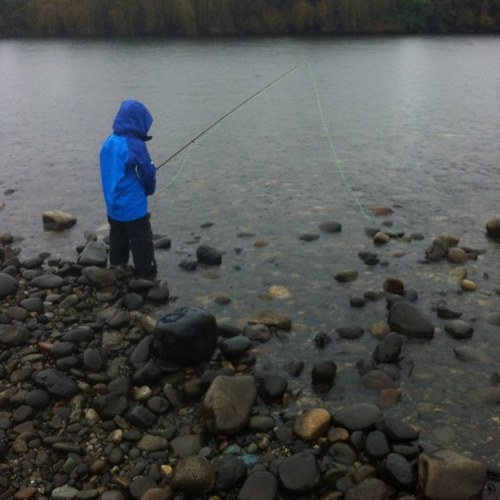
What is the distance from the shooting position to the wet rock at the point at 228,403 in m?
4.96

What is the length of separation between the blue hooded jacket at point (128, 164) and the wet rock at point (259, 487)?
407 cm

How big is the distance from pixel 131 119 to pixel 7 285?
2.71 metres

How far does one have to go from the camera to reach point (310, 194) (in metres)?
11.6

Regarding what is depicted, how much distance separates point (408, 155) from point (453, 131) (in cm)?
349

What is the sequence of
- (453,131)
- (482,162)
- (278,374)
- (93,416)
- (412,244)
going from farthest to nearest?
(453,131), (482,162), (412,244), (278,374), (93,416)

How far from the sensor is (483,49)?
145ft

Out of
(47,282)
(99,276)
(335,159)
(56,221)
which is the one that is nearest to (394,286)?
(99,276)

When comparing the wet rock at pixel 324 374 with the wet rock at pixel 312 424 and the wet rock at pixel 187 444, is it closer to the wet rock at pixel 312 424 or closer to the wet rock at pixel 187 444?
the wet rock at pixel 312 424

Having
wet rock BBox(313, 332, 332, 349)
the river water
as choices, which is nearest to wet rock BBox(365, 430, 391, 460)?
the river water

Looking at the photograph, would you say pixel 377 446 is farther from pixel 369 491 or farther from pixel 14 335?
pixel 14 335

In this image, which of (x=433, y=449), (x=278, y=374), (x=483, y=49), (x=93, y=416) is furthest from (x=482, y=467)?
(x=483, y=49)

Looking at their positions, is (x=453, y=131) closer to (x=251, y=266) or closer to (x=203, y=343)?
(x=251, y=266)

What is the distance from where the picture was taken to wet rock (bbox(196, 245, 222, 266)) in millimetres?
8453

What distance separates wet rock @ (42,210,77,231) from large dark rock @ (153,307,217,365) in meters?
4.85
